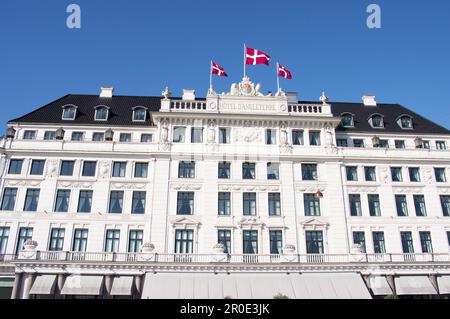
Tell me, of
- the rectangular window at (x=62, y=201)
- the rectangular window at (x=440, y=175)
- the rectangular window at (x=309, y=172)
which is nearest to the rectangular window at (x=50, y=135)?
the rectangular window at (x=62, y=201)

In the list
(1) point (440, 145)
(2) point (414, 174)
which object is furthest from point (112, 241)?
(1) point (440, 145)

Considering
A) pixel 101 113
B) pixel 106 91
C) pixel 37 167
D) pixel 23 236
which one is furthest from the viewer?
pixel 106 91

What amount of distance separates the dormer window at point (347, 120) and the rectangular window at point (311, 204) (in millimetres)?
10390

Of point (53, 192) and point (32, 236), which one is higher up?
point (53, 192)

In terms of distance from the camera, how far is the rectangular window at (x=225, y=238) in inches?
1427

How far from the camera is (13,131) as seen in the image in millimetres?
40562

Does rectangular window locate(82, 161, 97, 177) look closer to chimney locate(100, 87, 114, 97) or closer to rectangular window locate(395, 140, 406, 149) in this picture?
chimney locate(100, 87, 114, 97)

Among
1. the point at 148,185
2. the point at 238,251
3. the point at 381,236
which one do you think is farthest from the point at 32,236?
the point at 381,236

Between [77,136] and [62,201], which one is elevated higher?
[77,136]

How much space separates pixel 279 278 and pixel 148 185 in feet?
49.0

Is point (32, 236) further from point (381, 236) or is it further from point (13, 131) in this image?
point (381, 236)

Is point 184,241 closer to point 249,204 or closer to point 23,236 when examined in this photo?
point 249,204

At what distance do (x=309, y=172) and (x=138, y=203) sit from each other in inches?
672

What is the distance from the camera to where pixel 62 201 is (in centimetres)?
3759
